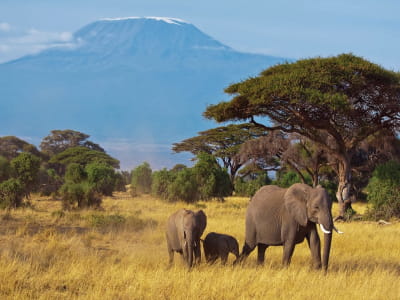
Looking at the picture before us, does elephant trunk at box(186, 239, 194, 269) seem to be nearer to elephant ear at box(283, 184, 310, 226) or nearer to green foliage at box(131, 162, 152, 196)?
elephant ear at box(283, 184, 310, 226)

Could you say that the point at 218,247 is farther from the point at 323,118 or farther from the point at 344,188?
the point at 344,188

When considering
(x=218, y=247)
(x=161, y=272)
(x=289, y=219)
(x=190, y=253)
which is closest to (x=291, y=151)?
(x=218, y=247)

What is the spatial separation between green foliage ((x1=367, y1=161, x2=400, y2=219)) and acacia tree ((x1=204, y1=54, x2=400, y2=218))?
1064 mm

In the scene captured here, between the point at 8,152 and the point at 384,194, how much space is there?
125 feet

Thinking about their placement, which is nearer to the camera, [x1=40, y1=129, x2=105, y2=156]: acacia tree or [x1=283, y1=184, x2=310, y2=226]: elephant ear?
[x1=283, y1=184, x2=310, y2=226]: elephant ear

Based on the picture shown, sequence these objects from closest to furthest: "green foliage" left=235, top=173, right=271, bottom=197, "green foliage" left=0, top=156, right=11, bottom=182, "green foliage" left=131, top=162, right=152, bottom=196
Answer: "green foliage" left=0, top=156, right=11, bottom=182 < "green foliage" left=131, top=162, right=152, bottom=196 < "green foliage" left=235, top=173, right=271, bottom=197

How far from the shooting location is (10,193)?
20891 millimetres

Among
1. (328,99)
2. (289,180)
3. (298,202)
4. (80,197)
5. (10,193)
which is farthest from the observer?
(289,180)

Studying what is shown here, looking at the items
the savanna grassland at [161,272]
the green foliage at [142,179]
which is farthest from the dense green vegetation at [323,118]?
the green foliage at [142,179]

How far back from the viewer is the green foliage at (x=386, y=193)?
2003 centimetres

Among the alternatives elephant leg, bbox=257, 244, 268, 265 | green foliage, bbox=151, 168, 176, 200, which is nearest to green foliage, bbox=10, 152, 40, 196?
green foliage, bbox=151, 168, 176, 200

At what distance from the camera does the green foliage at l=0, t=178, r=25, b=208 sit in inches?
813

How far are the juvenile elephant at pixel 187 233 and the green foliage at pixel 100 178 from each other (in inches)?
778

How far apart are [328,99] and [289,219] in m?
9.94
